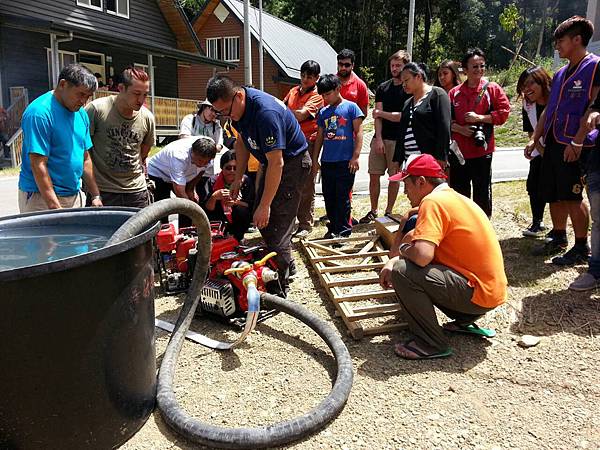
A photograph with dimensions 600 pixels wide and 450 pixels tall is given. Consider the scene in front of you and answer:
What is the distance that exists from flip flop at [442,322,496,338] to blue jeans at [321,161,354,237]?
213 cm

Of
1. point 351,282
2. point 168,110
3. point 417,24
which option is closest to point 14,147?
point 168,110

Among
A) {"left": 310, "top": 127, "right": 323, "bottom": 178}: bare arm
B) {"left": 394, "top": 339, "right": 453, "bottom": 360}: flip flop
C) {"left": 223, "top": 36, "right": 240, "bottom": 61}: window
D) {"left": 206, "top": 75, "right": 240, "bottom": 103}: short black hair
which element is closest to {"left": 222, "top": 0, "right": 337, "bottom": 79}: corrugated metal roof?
{"left": 223, "top": 36, "right": 240, "bottom": 61}: window

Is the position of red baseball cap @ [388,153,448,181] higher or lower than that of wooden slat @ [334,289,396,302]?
higher

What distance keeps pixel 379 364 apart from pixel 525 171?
25.0 feet

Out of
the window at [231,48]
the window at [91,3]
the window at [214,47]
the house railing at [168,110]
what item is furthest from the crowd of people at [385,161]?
the window at [214,47]

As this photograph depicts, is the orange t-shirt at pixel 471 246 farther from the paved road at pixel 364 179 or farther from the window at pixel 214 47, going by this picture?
the window at pixel 214 47

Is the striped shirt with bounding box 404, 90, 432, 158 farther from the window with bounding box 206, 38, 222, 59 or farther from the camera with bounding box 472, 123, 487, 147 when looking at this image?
the window with bounding box 206, 38, 222, 59

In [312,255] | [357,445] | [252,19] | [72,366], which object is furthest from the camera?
[252,19]

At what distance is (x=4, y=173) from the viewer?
10.9 meters

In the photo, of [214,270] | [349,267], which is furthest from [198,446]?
[349,267]

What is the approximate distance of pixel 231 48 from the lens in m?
28.8

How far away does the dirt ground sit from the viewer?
2361 millimetres

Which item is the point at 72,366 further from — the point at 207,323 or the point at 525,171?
the point at 525,171

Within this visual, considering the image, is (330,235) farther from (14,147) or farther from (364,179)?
(14,147)
